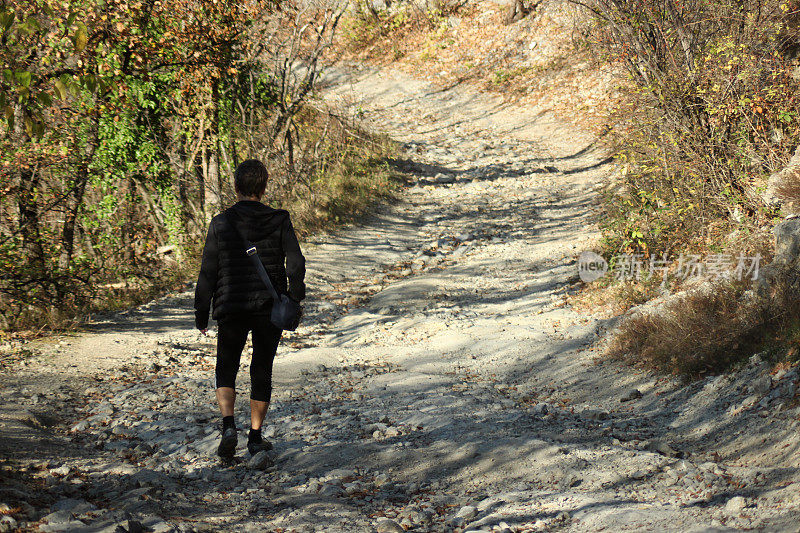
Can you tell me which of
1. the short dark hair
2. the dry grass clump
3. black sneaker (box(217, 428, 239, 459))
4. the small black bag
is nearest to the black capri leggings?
the small black bag

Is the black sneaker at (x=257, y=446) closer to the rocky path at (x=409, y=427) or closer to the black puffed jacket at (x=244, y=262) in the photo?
the rocky path at (x=409, y=427)

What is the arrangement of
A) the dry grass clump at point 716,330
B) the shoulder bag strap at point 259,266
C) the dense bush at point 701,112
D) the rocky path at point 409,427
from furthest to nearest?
the dense bush at point 701,112
the dry grass clump at point 716,330
the shoulder bag strap at point 259,266
the rocky path at point 409,427

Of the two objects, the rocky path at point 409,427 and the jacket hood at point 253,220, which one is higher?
the jacket hood at point 253,220

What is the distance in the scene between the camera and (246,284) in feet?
14.6

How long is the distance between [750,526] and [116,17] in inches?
351

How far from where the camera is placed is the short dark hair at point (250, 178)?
4547 millimetres

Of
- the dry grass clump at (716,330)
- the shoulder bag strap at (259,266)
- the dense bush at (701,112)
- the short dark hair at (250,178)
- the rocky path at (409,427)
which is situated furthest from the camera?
the dense bush at (701,112)

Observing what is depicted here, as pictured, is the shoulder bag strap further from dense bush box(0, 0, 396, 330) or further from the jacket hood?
dense bush box(0, 0, 396, 330)

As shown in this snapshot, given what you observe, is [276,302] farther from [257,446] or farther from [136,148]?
[136,148]

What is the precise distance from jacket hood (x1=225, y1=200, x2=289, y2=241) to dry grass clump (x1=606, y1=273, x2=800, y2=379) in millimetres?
3824

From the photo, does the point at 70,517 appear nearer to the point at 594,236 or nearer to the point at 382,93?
the point at 594,236

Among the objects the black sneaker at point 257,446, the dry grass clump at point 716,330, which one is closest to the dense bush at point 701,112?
the dry grass clump at point 716,330

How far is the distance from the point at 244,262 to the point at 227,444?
48.1 inches

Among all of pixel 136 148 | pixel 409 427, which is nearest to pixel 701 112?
pixel 409 427
